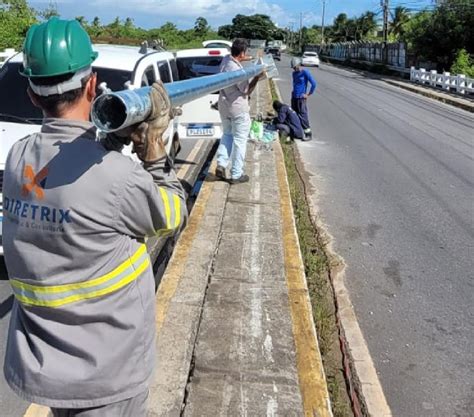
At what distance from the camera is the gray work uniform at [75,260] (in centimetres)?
155

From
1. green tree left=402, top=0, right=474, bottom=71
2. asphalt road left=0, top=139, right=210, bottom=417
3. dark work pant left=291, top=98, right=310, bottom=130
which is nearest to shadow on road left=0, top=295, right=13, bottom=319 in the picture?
asphalt road left=0, top=139, right=210, bottom=417

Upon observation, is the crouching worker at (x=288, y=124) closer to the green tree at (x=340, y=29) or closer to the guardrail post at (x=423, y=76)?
the guardrail post at (x=423, y=76)

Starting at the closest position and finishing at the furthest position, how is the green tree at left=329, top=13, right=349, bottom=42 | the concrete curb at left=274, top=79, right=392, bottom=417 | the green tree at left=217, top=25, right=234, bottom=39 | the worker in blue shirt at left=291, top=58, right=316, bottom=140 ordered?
the concrete curb at left=274, top=79, right=392, bottom=417 < the worker in blue shirt at left=291, top=58, right=316, bottom=140 < the green tree at left=329, top=13, right=349, bottom=42 < the green tree at left=217, top=25, right=234, bottom=39

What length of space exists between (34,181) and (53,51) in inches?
14.5

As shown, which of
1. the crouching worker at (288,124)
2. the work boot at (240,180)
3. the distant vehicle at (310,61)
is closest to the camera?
the work boot at (240,180)

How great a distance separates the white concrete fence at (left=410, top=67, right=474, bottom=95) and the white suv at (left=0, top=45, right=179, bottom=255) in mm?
22347

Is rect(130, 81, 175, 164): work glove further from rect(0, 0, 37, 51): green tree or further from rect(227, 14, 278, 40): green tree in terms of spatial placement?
rect(227, 14, 278, 40): green tree

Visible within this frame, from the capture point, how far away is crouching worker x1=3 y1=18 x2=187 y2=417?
1.55 metres

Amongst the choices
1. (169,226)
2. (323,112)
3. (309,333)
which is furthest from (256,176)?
(323,112)

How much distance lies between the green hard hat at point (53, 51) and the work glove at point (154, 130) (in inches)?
8.9

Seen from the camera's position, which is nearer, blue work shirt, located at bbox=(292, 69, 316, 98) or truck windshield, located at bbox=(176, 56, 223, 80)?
truck windshield, located at bbox=(176, 56, 223, 80)

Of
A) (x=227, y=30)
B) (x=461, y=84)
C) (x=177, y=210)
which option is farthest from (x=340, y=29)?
(x=177, y=210)

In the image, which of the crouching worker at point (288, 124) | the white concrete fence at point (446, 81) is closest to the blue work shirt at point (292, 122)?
the crouching worker at point (288, 124)

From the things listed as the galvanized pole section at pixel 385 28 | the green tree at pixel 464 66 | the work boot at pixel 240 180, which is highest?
the galvanized pole section at pixel 385 28
